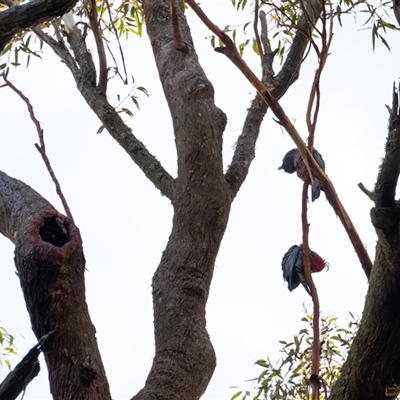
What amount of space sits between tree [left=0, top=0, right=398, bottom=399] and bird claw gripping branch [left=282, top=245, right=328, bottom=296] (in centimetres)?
30

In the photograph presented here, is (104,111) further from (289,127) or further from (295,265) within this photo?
(289,127)

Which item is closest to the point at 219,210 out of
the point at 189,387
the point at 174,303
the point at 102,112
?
the point at 174,303

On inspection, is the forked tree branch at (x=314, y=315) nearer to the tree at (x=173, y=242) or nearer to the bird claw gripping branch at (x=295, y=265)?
the tree at (x=173, y=242)

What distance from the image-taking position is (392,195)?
3.76 feet

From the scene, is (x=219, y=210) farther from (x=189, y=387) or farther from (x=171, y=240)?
(x=189, y=387)

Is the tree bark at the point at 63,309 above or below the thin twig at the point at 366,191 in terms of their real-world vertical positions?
below

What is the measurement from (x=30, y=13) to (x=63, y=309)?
55 cm

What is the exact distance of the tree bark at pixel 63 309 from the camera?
3.91 ft

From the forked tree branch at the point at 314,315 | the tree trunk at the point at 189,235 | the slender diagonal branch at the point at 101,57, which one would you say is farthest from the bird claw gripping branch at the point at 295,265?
the slender diagonal branch at the point at 101,57

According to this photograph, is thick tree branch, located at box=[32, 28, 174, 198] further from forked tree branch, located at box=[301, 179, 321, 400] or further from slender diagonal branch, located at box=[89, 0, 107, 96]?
forked tree branch, located at box=[301, 179, 321, 400]

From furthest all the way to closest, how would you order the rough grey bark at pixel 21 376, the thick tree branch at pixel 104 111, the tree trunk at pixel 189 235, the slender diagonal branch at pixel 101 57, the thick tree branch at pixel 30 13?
the slender diagonal branch at pixel 101 57
the thick tree branch at pixel 104 111
the tree trunk at pixel 189 235
the thick tree branch at pixel 30 13
the rough grey bark at pixel 21 376

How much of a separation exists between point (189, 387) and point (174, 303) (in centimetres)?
21

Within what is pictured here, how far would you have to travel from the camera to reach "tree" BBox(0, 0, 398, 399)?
1191mm

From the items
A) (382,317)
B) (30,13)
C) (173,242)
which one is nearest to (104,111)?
(173,242)
